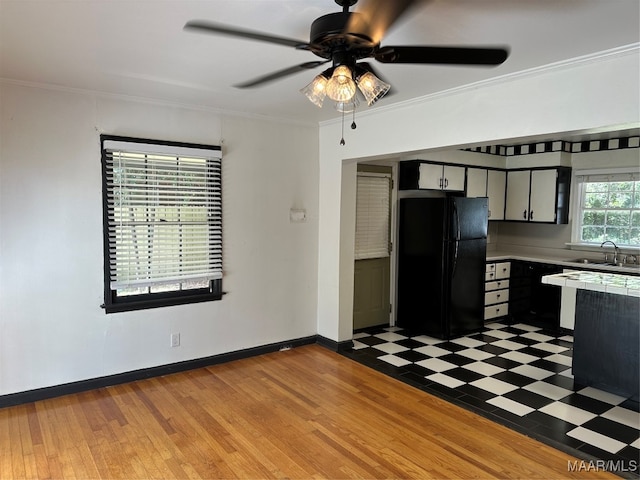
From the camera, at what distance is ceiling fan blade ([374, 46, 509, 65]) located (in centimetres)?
178

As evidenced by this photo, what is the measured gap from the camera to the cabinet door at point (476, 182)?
5.83 meters

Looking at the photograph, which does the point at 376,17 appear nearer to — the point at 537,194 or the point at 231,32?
the point at 231,32

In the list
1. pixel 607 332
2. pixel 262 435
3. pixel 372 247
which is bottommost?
pixel 262 435

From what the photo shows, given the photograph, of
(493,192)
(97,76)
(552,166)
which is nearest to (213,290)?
(97,76)

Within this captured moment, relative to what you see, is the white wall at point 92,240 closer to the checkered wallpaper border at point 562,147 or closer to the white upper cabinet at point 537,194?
the checkered wallpaper border at point 562,147

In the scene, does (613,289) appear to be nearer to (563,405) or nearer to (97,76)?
(563,405)

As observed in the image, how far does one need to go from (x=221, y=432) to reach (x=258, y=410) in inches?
15.2

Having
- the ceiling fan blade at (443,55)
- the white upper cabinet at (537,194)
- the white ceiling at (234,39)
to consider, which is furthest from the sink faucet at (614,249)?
the ceiling fan blade at (443,55)

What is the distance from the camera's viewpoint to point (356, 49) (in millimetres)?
1711

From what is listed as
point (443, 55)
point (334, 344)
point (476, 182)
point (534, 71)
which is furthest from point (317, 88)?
point (476, 182)

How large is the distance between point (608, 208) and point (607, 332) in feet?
8.94

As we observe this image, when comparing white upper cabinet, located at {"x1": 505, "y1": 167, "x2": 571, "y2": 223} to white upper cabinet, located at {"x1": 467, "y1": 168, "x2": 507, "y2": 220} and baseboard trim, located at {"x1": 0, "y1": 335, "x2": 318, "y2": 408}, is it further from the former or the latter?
baseboard trim, located at {"x1": 0, "y1": 335, "x2": 318, "y2": 408}

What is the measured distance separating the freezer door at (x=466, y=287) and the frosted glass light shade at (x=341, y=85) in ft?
11.5

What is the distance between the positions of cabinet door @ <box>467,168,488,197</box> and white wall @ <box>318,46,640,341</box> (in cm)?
199
